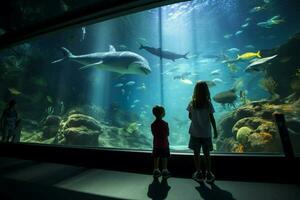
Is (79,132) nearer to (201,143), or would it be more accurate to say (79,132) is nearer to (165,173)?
(165,173)

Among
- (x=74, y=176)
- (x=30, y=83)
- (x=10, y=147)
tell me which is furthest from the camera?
(x=30, y=83)

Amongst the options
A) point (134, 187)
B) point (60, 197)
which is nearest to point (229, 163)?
point (134, 187)

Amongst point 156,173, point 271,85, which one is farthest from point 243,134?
point 156,173

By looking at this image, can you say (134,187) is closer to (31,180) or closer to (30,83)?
(31,180)

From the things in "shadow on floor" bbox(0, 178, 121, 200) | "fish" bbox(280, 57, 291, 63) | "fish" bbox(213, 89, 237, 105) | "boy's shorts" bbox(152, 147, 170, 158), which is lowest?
"shadow on floor" bbox(0, 178, 121, 200)

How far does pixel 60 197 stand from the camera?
270 centimetres

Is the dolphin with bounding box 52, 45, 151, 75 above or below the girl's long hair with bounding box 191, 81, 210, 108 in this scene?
above

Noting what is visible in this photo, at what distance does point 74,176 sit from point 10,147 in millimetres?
3420

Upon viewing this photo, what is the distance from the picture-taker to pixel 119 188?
3.06 meters

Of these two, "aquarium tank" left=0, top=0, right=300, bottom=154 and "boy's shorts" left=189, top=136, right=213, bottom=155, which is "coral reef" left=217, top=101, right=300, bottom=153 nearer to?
"aquarium tank" left=0, top=0, right=300, bottom=154

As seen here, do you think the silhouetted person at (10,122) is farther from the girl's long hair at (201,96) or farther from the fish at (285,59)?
the fish at (285,59)

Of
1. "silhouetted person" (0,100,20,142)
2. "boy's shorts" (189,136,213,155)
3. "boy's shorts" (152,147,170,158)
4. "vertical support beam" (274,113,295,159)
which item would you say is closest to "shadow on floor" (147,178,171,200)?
"boy's shorts" (152,147,170,158)

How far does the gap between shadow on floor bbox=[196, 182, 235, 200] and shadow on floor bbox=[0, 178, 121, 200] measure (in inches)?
41.1

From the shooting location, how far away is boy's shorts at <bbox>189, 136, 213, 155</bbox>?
3.23 m
